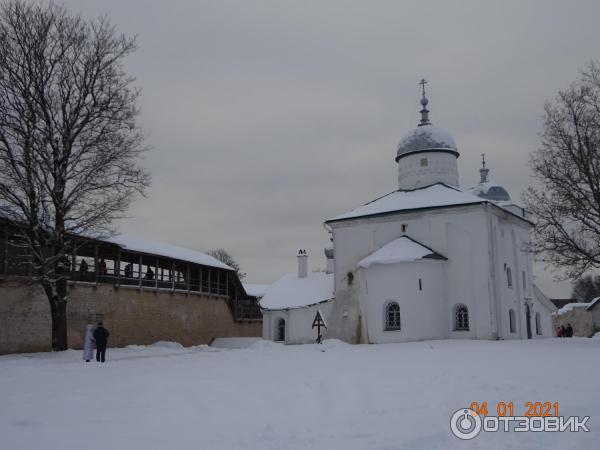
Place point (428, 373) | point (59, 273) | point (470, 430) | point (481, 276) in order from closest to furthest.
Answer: point (470, 430) < point (428, 373) < point (59, 273) < point (481, 276)

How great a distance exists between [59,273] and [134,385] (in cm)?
1138

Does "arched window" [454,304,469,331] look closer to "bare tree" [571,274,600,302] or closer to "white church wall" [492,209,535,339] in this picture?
"white church wall" [492,209,535,339]

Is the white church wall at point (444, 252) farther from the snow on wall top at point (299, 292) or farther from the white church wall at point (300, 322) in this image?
the snow on wall top at point (299, 292)

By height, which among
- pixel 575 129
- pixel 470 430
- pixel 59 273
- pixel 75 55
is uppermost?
pixel 75 55

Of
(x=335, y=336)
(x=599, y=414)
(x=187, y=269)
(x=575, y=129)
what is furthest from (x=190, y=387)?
(x=187, y=269)

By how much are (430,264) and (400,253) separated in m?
1.45

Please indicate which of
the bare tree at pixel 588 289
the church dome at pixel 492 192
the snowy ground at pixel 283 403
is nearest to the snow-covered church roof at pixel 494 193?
the church dome at pixel 492 192

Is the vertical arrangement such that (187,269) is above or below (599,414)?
above

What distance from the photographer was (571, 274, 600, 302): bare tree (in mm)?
89681

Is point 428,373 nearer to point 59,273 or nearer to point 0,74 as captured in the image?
point 59,273

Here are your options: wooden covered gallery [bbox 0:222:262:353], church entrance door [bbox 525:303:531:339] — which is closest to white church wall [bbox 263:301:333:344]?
wooden covered gallery [bbox 0:222:262:353]

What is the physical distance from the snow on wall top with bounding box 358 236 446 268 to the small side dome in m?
6.02

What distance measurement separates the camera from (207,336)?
34.8 m
